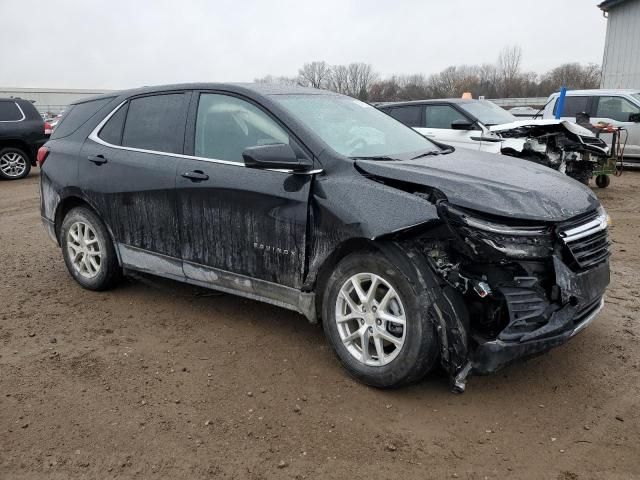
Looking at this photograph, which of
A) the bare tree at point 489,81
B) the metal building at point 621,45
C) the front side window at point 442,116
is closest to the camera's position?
the front side window at point 442,116

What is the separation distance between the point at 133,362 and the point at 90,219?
1638 millimetres

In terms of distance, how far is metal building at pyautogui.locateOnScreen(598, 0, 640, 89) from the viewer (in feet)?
72.9

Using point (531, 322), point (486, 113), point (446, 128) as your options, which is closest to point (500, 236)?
point (531, 322)

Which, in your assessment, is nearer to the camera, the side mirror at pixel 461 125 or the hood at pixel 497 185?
the hood at pixel 497 185

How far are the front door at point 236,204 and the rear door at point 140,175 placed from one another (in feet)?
0.47

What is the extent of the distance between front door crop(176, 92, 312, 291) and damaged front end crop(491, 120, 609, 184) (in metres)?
5.88

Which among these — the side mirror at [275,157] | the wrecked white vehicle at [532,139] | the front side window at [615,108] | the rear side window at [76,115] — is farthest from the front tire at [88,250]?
the front side window at [615,108]

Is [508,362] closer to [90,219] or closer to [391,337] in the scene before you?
[391,337]

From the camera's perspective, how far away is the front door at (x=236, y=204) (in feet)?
11.7

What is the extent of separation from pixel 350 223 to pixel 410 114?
7.71 meters

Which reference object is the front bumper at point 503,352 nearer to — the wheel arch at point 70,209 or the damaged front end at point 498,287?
the damaged front end at point 498,287

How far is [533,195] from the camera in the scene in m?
3.12

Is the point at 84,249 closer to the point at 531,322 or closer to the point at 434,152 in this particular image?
the point at 434,152

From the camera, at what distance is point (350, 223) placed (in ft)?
10.6
